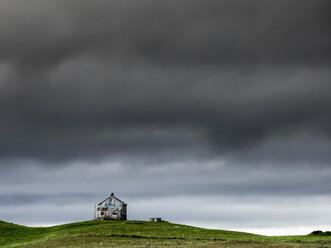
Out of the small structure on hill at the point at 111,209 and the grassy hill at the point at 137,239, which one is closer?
the grassy hill at the point at 137,239

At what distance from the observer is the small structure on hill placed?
132125 mm

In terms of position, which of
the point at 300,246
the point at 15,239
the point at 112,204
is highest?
the point at 112,204

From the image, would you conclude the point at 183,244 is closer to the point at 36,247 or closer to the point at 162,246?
the point at 162,246

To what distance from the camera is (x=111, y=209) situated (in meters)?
133

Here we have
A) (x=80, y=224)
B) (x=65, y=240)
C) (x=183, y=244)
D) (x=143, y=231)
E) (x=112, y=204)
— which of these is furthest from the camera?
(x=112, y=204)

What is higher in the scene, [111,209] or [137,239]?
[111,209]

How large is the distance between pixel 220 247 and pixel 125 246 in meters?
13.0

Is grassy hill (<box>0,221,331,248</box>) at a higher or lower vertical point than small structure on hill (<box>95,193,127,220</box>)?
lower

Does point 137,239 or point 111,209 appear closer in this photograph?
point 137,239

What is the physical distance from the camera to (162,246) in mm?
66875

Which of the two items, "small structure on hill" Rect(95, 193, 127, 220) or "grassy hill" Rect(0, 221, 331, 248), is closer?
"grassy hill" Rect(0, 221, 331, 248)

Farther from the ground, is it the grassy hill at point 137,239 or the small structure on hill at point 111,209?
the small structure on hill at point 111,209

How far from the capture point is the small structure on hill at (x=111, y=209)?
132 metres

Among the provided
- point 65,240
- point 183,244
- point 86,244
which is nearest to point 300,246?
point 183,244
